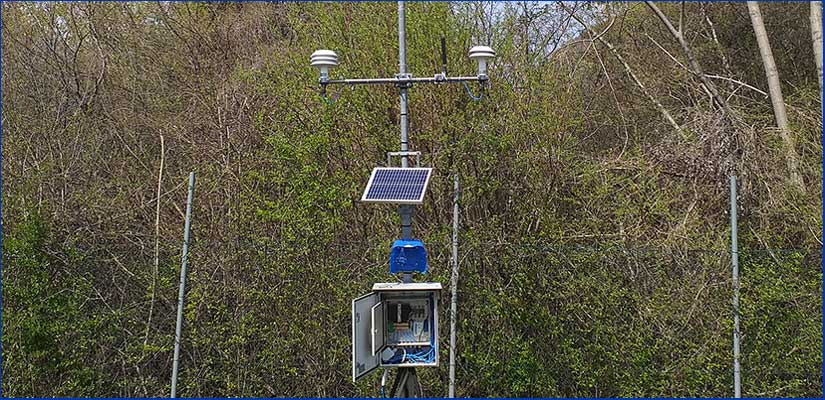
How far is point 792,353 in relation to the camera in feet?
13.8

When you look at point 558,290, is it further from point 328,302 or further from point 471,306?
point 328,302

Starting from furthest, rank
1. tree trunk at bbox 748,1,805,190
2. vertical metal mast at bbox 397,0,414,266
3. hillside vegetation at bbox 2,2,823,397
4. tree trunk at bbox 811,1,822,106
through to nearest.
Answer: tree trunk at bbox 811,1,822,106
tree trunk at bbox 748,1,805,190
hillside vegetation at bbox 2,2,823,397
vertical metal mast at bbox 397,0,414,266

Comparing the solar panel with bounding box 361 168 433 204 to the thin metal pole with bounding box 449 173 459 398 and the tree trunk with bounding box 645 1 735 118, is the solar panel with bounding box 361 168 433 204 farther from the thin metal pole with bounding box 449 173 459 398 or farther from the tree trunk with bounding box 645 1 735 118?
the tree trunk with bounding box 645 1 735 118

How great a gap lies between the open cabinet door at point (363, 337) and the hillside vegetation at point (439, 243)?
0.92 m

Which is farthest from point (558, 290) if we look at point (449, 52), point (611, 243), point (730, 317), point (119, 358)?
point (119, 358)

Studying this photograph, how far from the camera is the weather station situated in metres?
3.58

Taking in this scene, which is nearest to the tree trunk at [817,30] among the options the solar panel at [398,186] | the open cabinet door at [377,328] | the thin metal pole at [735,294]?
the thin metal pole at [735,294]

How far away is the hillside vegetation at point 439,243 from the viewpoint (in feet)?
14.3

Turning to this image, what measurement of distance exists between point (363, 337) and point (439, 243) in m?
1.12

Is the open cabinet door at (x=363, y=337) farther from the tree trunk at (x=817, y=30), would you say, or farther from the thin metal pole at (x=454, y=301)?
the tree trunk at (x=817, y=30)

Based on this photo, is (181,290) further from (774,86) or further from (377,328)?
(774,86)

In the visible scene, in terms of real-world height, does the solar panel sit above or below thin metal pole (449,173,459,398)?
above

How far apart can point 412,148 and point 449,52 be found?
2.25 ft

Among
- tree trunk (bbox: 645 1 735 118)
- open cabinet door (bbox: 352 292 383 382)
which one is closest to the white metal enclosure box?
open cabinet door (bbox: 352 292 383 382)
